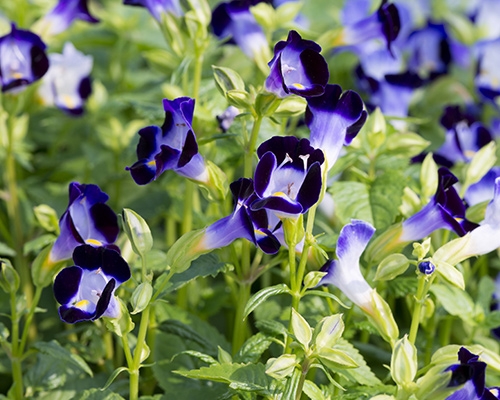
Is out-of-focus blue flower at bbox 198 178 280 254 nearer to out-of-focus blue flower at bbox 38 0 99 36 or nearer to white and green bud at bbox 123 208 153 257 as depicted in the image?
white and green bud at bbox 123 208 153 257

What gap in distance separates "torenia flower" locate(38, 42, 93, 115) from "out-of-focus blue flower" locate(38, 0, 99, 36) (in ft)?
0.18

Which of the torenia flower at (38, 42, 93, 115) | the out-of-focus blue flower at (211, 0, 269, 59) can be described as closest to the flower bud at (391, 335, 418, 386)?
the out-of-focus blue flower at (211, 0, 269, 59)

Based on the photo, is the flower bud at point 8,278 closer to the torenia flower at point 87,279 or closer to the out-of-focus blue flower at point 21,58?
the torenia flower at point 87,279

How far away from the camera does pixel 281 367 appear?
0.73 metres

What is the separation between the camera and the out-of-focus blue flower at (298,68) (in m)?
0.80

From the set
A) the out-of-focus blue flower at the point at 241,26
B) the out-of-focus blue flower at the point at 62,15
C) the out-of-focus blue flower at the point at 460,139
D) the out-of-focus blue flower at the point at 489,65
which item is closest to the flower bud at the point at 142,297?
the out-of-focus blue flower at the point at 241,26

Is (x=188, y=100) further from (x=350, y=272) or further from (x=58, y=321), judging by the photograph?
(x=58, y=321)

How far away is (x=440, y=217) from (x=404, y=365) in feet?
0.79

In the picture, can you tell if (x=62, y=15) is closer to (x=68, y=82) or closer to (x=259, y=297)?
(x=68, y=82)

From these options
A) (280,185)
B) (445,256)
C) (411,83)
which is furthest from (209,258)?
(411,83)

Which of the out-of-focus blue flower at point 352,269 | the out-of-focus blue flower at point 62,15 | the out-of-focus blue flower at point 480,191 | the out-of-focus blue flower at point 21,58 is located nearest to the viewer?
the out-of-focus blue flower at point 352,269

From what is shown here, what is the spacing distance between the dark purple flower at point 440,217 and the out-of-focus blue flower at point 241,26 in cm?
Result: 47

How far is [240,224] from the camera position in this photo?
0.81m

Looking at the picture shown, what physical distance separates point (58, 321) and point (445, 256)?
0.87m
